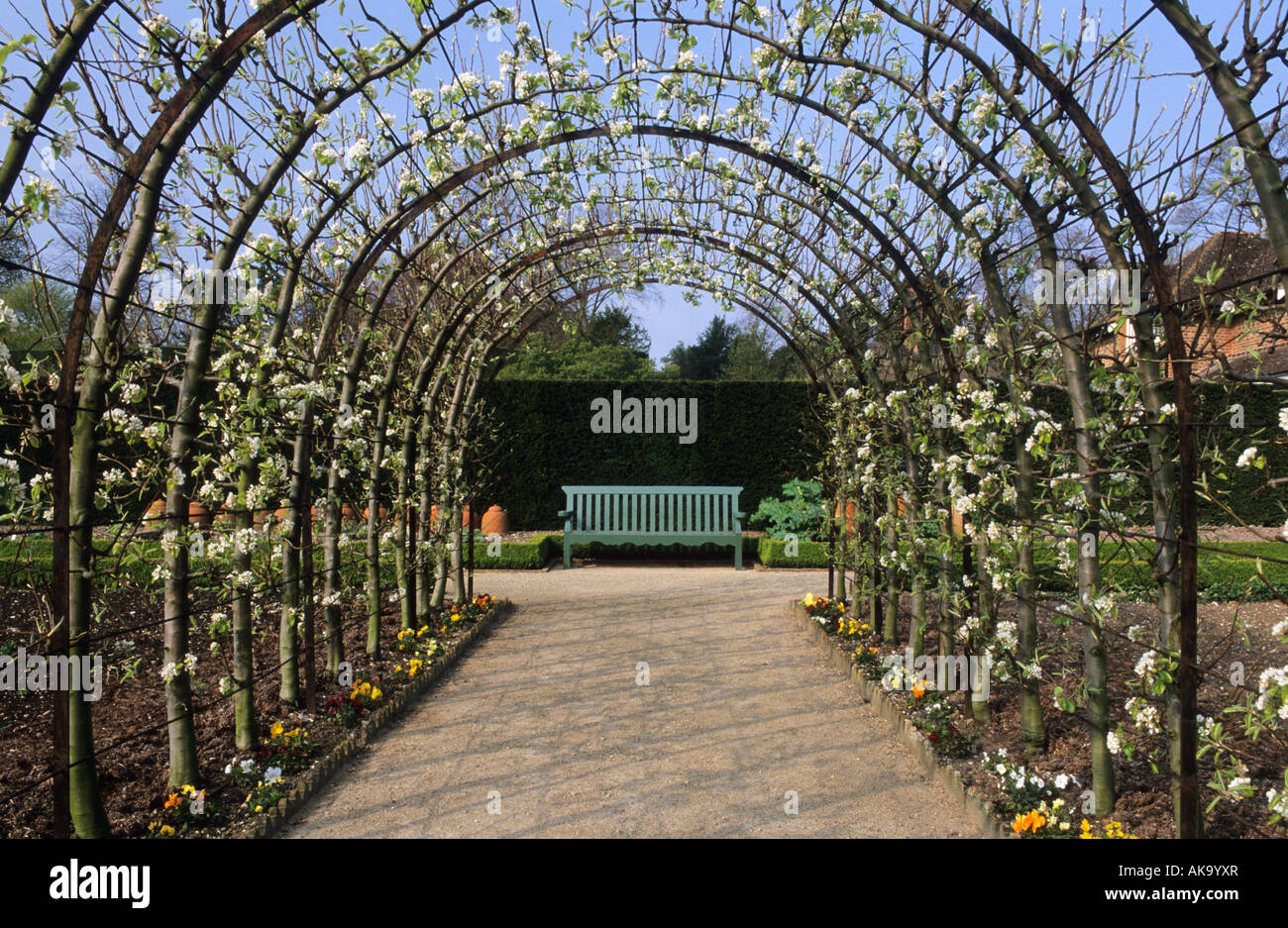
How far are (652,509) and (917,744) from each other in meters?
6.93

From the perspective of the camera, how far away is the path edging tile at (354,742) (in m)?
3.20

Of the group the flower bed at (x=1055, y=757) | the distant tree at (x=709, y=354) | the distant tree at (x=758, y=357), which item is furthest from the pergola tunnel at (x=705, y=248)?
the distant tree at (x=709, y=354)

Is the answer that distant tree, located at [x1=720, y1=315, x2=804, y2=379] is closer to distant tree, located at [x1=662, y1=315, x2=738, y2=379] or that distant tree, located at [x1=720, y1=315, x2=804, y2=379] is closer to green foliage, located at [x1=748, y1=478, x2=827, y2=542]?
distant tree, located at [x1=662, y1=315, x2=738, y2=379]

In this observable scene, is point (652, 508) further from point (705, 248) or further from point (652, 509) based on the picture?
point (705, 248)

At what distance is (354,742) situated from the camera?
4.06m

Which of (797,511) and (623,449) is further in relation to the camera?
(623,449)

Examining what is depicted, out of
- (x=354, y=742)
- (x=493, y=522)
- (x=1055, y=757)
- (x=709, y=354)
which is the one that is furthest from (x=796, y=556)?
(x=709, y=354)

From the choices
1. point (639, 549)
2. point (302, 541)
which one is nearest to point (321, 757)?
point (302, 541)

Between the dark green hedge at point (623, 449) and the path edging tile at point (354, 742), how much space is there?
5342 mm

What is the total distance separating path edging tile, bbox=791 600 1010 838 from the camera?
321 centimetres

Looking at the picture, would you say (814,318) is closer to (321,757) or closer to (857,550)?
(857,550)

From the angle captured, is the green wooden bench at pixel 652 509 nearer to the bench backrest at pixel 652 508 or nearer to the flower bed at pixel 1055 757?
the bench backrest at pixel 652 508

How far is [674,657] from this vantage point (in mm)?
5957
